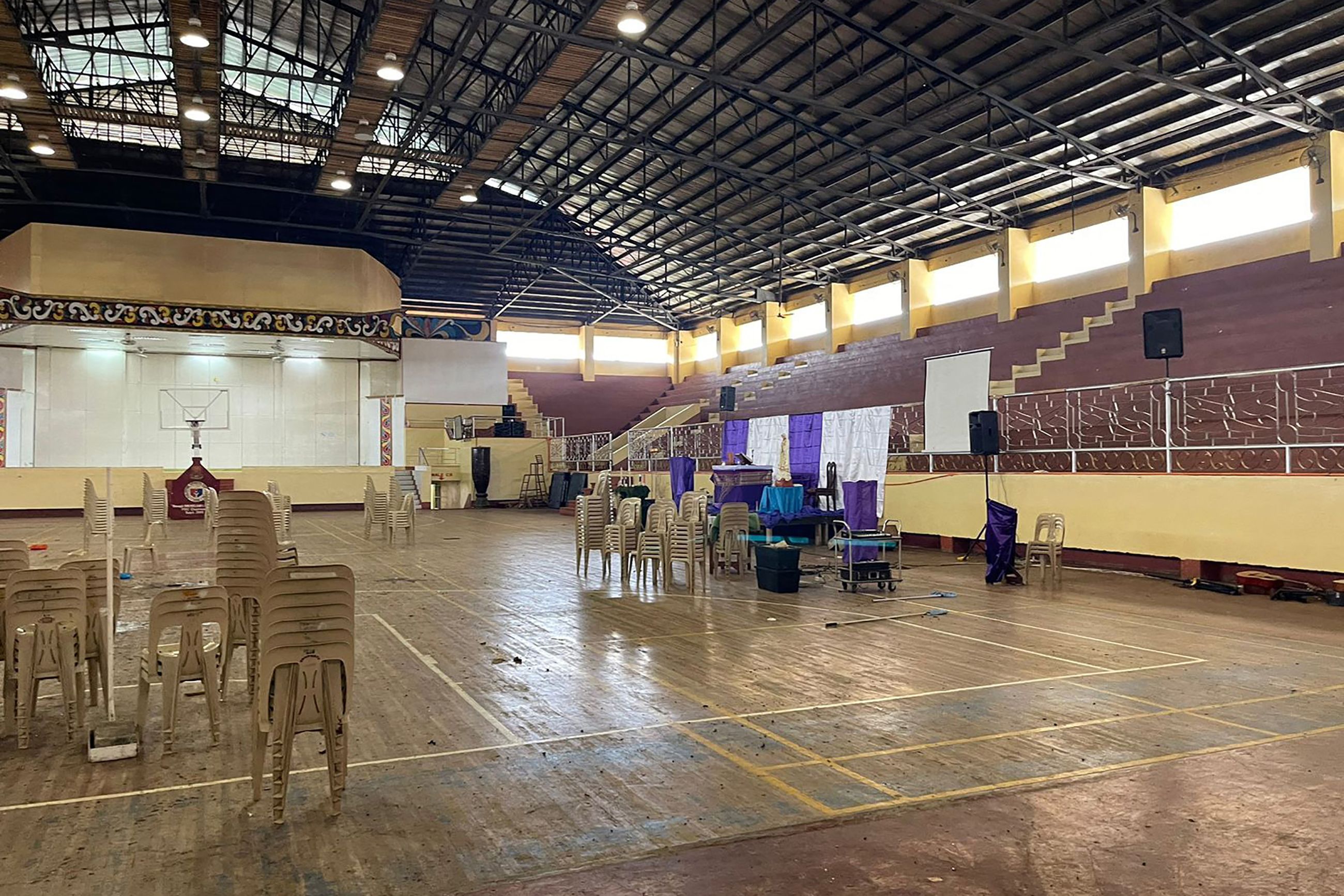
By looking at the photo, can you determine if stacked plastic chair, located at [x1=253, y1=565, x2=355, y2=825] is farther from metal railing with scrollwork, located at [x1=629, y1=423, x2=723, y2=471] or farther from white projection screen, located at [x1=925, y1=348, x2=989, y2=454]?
metal railing with scrollwork, located at [x1=629, y1=423, x2=723, y2=471]

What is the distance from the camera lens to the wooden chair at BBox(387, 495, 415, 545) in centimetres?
1445

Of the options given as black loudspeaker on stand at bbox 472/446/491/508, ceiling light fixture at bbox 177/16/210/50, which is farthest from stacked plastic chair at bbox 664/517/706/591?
black loudspeaker on stand at bbox 472/446/491/508

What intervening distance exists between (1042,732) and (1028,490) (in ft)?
27.1

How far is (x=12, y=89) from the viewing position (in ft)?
41.9

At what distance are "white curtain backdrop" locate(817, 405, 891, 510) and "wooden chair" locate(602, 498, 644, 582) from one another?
15.7 feet

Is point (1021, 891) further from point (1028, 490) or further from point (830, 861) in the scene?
point (1028, 490)

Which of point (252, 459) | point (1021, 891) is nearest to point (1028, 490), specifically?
point (1021, 891)

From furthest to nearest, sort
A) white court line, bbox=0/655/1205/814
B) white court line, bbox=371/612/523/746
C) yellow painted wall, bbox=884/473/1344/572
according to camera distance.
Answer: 1. yellow painted wall, bbox=884/473/1344/572
2. white court line, bbox=371/612/523/746
3. white court line, bbox=0/655/1205/814

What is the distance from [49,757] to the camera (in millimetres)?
3881

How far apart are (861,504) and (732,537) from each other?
3191 mm

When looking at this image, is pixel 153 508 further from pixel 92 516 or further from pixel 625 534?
pixel 625 534

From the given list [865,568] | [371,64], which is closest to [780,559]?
[865,568]

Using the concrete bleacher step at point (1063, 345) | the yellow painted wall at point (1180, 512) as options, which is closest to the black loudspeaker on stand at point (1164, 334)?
the yellow painted wall at point (1180, 512)

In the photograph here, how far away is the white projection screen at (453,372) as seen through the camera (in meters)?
24.7
